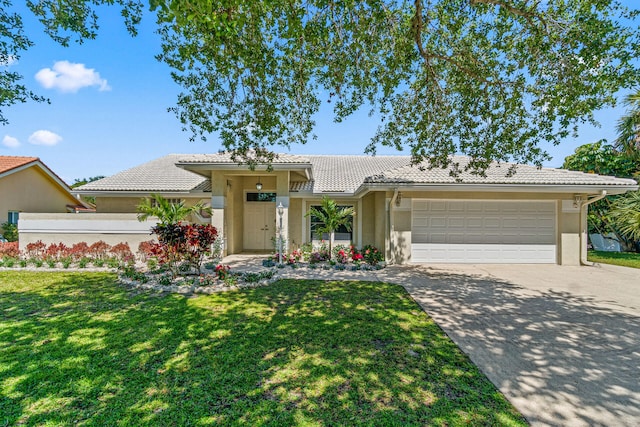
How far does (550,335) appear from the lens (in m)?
4.66

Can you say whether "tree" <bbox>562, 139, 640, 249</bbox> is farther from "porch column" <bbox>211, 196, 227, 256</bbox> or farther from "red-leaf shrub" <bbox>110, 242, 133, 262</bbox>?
"red-leaf shrub" <bbox>110, 242, 133, 262</bbox>

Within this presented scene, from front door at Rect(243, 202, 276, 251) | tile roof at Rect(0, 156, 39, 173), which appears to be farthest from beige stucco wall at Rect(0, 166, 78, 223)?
front door at Rect(243, 202, 276, 251)

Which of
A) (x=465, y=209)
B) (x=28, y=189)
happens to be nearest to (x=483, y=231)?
(x=465, y=209)

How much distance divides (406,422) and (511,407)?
117 centimetres

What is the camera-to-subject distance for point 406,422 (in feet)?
8.62

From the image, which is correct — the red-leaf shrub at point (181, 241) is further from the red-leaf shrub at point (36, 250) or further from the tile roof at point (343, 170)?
the red-leaf shrub at point (36, 250)

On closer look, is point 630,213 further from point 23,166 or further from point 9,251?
point 23,166

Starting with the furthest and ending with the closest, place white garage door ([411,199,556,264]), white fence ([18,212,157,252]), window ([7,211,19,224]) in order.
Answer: window ([7,211,19,224])
white fence ([18,212,157,252])
white garage door ([411,199,556,264])

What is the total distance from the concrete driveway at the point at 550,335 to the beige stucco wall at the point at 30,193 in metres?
19.4

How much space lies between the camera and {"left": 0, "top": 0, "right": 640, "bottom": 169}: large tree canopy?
6008 mm

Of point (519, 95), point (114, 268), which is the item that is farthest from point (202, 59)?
point (519, 95)

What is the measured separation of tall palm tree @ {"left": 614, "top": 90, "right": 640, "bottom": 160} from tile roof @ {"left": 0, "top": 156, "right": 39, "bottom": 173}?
102 ft

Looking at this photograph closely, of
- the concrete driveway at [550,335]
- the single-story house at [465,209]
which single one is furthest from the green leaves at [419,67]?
the concrete driveway at [550,335]

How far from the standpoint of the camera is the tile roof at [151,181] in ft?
45.1
